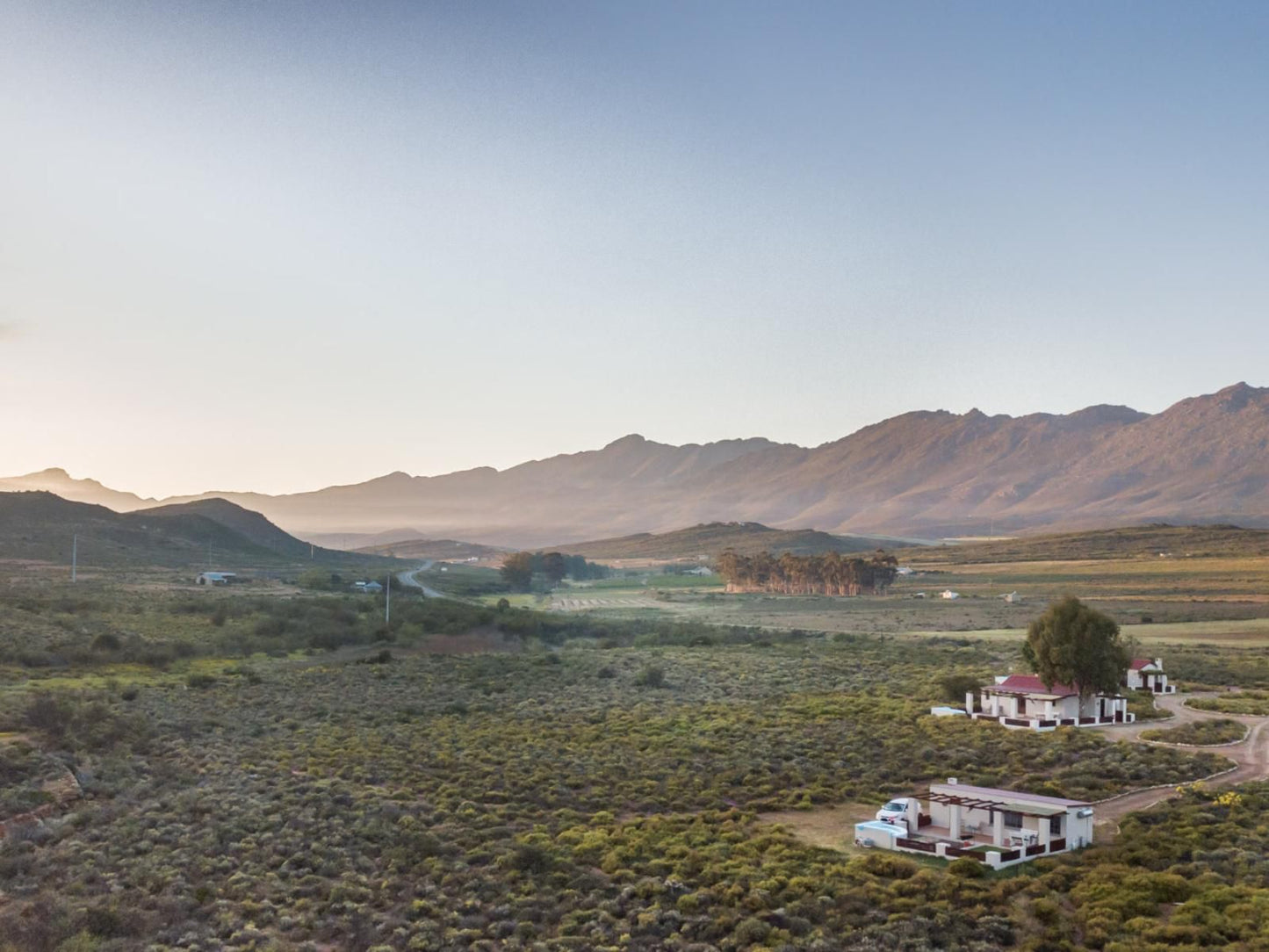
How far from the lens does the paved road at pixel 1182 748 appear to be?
1069 inches

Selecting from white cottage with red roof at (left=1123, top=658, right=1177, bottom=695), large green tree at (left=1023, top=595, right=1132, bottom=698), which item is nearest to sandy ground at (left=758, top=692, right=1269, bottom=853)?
large green tree at (left=1023, top=595, right=1132, bottom=698)

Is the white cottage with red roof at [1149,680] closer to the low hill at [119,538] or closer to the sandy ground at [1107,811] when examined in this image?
the sandy ground at [1107,811]

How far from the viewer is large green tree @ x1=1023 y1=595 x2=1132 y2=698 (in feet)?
136

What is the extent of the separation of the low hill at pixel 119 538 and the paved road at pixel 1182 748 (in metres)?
98.8

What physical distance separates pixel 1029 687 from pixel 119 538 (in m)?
121

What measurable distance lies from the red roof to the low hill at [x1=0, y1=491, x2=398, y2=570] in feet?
309

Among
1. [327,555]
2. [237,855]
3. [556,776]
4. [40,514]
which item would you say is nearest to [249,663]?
[556,776]

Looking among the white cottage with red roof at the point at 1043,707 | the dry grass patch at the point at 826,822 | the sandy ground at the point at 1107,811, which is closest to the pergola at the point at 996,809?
the sandy ground at the point at 1107,811

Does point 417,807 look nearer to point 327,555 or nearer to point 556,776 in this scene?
point 556,776

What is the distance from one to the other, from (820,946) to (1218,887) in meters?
8.00

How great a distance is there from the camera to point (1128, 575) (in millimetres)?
144125

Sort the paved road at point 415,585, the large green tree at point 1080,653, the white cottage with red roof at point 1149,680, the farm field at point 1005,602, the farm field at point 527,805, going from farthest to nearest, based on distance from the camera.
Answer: the paved road at point 415,585 → the farm field at point 1005,602 → the white cottage with red roof at point 1149,680 → the large green tree at point 1080,653 → the farm field at point 527,805

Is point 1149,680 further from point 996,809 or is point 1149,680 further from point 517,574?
point 517,574

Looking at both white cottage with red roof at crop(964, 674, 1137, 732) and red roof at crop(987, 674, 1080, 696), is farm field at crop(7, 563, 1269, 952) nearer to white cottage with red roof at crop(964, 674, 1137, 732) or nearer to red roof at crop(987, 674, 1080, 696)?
white cottage with red roof at crop(964, 674, 1137, 732)
